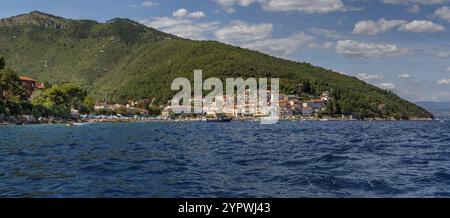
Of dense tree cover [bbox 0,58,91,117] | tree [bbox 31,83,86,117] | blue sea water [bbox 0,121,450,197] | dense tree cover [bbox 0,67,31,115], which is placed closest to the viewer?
blue sea water [bbox 0,121,450,197]

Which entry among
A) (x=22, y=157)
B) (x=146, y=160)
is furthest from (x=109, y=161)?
(x=22, y=157)

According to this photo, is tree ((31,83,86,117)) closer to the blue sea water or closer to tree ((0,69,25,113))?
tree ((0,69,25,113))

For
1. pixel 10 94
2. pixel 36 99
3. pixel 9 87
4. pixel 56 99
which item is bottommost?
pixel 36 99

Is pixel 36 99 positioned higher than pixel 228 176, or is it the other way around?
pixel 36 99

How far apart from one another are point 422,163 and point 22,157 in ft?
81.5
